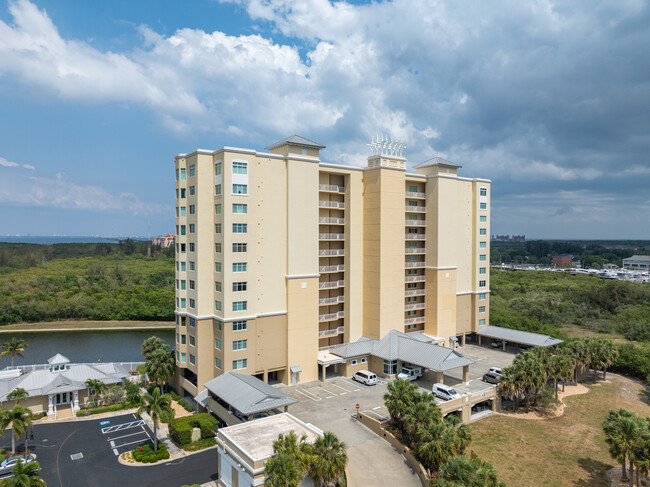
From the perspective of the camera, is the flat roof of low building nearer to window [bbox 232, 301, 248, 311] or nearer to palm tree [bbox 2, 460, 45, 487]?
palm tree [bbox 2, 460, 45, 487]

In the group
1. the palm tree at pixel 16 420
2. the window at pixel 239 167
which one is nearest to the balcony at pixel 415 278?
the window at pixel 239 167

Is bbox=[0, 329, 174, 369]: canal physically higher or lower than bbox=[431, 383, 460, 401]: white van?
lower

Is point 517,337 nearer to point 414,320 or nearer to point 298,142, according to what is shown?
point 414,320

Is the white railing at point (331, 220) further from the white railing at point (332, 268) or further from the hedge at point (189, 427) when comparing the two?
the hedge at point (189, 427)

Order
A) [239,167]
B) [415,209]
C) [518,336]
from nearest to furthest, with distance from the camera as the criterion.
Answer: [239,167]
[415,209]
[518,336]

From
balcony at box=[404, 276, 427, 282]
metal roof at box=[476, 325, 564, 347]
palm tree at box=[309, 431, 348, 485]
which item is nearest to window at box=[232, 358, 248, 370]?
palm tree at box=[309, 431, 348, 485]

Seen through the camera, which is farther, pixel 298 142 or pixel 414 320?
pixel 414 320

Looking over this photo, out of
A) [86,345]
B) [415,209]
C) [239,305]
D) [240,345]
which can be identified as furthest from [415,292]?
[86,345]

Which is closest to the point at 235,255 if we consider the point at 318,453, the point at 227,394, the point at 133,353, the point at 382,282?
the point at 227,394
